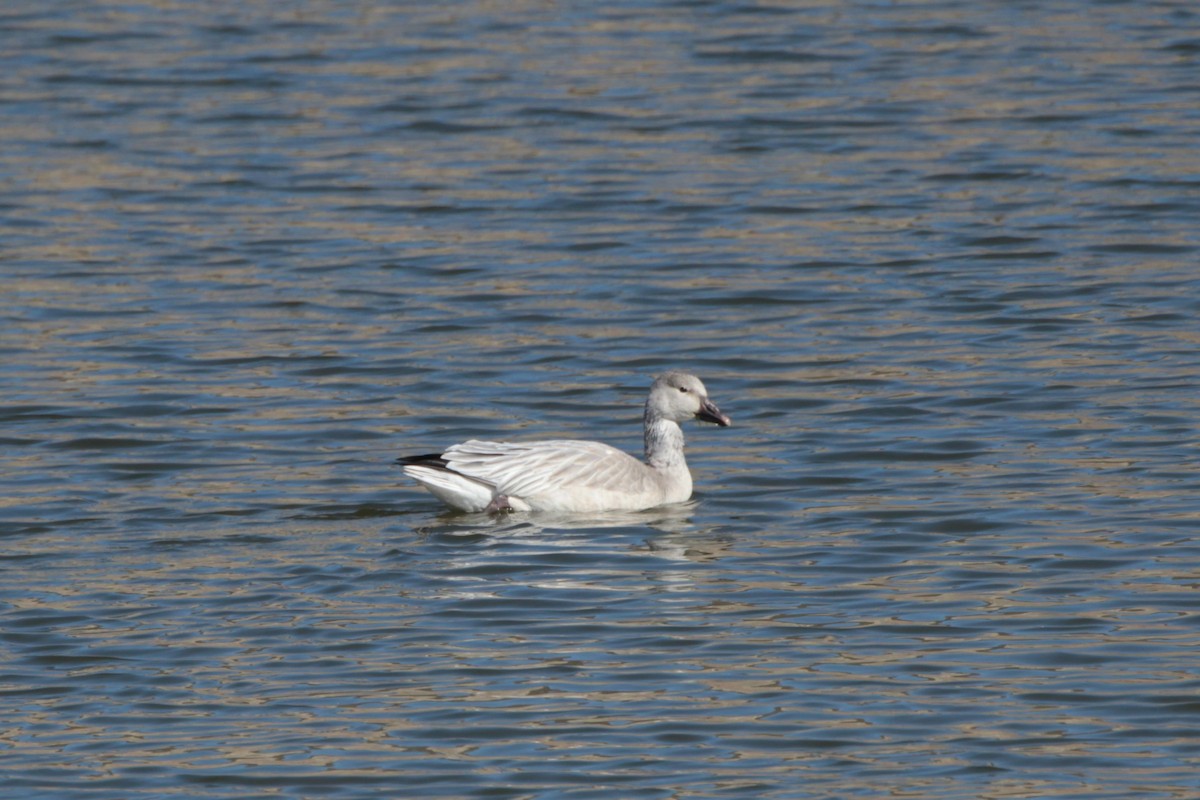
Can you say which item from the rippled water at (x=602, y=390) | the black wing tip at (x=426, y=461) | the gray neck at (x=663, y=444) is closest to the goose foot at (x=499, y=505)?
the rippled water at (x=602, y=390)

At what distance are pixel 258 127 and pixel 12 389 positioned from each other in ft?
24.4

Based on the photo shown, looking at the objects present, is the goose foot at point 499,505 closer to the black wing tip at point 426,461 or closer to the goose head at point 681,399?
the black wing tip at point 426,461

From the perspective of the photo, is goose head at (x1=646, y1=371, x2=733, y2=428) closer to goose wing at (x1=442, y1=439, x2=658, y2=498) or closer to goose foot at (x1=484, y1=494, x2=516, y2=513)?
goose wing at (x1=442, y1=439, x2=658, y2=498)

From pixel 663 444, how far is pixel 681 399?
0.27 metres

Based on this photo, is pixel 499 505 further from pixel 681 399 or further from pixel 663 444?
pixel 681 399

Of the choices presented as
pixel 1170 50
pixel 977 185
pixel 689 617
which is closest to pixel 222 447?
pixel 689 617

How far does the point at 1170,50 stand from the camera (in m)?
22.3

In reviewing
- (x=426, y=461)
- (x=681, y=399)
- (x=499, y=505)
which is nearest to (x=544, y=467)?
(x=499, y=505)

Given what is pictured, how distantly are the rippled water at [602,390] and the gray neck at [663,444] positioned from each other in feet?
0.96

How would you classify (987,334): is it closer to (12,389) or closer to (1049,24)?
(12,389)

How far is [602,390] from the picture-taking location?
1430cm

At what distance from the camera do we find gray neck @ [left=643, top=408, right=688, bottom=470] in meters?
12.4

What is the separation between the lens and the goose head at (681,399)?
12477 millimetres

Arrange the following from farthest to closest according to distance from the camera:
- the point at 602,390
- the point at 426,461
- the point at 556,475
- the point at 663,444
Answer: the point at 602,390 < the point at 663,444 < the point at 556,475 < the point at 426,461
